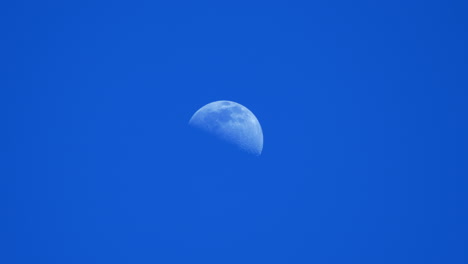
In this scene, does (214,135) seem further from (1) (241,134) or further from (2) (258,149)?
(2) (258,149)

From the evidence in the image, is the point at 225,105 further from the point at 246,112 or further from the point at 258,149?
the point at 258,149

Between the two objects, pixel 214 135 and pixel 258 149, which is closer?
pixel 214 135

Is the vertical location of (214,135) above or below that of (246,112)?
below

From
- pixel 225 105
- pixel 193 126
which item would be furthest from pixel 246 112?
pixel 193 126

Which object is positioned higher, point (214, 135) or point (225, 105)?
point (225, 105)

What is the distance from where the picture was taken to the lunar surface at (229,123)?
15.0 meters

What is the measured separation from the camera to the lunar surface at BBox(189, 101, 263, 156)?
15.0m

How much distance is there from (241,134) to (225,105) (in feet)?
4.50

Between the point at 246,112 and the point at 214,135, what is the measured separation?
1.88 metres

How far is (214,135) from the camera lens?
15.0 meters

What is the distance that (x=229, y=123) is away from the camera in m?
15.0

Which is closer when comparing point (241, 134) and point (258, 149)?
point (241, 134)

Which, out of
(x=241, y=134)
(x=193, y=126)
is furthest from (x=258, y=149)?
(x=193, y=126)

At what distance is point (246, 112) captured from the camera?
52.8ft
